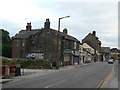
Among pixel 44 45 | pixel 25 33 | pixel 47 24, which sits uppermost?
pixel 47 24

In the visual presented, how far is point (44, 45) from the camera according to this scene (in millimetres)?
42562

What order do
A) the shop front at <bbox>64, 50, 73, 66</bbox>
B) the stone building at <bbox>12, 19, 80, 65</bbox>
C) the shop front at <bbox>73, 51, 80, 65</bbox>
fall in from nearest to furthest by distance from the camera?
the stone building at <bbox>12, 19, 80, 65</bbox> < the shop front at <bbox>64, 50, 73, 66</bbox> < the shop front at <bbox>73, 51, 80, 65</bbox>

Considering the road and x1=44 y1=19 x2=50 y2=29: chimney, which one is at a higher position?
x1=44 y1=19 x2=50 y2=29: chimney

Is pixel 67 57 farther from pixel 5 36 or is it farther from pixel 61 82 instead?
pixel 5 36

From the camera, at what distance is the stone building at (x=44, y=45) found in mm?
41719

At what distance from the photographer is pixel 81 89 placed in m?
11.8

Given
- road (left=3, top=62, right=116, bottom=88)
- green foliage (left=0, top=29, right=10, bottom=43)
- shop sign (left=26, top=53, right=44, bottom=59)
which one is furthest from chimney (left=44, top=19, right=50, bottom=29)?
green foliage (left=0, top=29, right=10, bottom=43)

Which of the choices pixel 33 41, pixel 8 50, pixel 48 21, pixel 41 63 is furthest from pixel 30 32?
pixel 8 50

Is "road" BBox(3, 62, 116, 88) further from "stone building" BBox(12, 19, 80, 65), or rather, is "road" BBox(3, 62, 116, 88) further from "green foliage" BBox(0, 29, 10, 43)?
"green foliage" BBox(0, 29, 10, 43)

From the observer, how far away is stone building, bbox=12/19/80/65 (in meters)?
41.7

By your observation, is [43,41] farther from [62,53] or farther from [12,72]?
[12,72]

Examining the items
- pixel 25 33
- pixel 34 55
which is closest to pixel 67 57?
pixel 34 55

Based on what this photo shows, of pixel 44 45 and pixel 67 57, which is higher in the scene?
pixel 44 45

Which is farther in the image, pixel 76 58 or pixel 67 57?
pixel 76 58
